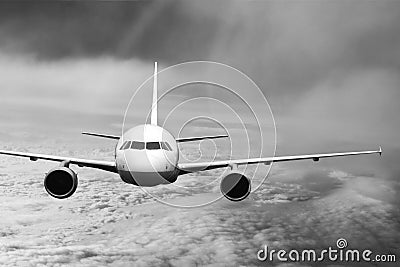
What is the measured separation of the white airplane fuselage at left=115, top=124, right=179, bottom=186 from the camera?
55.6 feet

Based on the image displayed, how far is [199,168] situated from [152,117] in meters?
4.42

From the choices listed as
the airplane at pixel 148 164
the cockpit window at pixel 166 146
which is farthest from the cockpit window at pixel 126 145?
the cockpit window at pixel 166 146

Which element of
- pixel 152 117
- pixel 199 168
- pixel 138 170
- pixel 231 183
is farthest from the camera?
pixel 152 117

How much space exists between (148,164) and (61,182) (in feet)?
15.2

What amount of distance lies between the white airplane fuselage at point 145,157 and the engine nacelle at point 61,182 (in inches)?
100

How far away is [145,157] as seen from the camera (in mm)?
16922

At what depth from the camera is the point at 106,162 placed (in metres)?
19.3

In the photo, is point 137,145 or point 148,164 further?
point 137,145

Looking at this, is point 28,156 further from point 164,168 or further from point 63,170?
point 164,168

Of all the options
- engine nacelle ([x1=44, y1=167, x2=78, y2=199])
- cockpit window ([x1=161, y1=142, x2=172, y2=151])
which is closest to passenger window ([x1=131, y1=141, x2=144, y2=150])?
cockpit window ([x1=161, y1=142, x2=172, y2=151])

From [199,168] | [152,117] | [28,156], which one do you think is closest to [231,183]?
[199,168]

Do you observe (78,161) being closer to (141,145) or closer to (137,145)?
(137,145)

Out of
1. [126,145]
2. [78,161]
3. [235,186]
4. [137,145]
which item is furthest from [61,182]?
[235,186]

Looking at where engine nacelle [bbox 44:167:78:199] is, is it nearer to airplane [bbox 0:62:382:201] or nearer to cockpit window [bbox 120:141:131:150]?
airplane [bbox 0:62:382:201]
